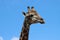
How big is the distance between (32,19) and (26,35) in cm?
134

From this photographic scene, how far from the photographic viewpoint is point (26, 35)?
61.5ft

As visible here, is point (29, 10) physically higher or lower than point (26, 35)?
Answer: higher

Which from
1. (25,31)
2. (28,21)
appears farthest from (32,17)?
(25,31)

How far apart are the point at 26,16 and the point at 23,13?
1.16 ft

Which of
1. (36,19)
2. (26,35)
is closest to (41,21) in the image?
(36,19)

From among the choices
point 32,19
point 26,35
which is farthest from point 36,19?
point 26,35

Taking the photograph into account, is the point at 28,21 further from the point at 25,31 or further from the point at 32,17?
the point at 25,31

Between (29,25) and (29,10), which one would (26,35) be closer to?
(29,25)

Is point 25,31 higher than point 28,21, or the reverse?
point 28,21

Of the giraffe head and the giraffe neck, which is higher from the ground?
the giraffe head

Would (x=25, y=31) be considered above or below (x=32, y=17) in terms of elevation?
below

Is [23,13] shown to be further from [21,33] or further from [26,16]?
[21,33]

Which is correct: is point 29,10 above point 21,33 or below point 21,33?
above

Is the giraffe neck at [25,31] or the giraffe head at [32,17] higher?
the giraffe head at [32,17]
